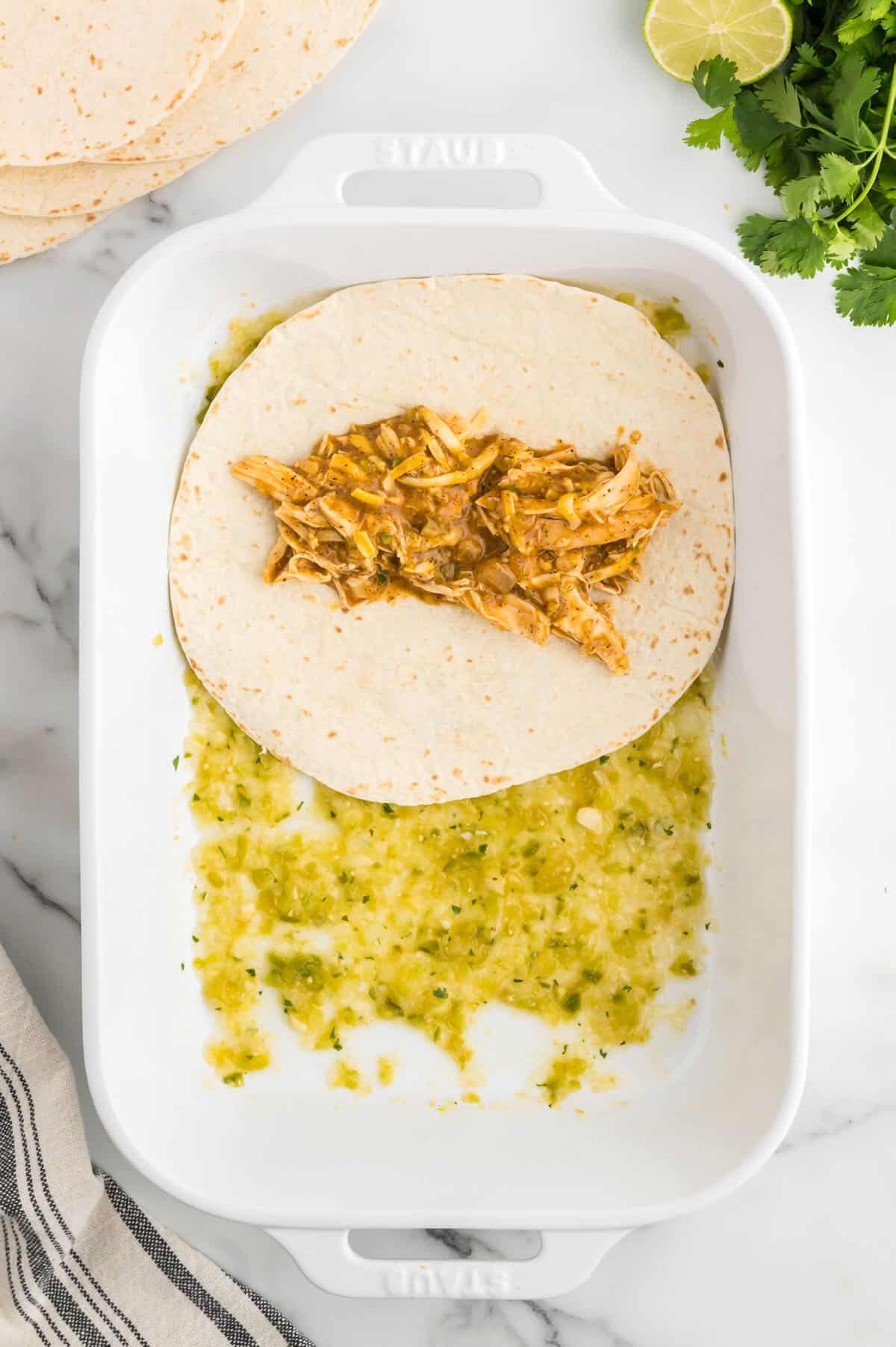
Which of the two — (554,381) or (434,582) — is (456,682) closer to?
(434,582)

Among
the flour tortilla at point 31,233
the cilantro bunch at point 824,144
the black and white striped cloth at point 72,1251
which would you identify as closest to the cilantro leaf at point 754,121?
the cilantro bunch at point 824,144

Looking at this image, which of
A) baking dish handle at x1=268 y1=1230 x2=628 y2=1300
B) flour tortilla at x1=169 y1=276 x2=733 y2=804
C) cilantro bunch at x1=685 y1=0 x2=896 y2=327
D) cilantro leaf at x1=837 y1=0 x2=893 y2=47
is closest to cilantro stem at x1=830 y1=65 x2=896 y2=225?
cilantro bunch at x1=685 y1=0 x2=896 y2=327

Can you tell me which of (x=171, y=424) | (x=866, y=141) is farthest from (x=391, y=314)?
(x=866, y=141)

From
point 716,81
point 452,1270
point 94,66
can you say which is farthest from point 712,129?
point 452,1270

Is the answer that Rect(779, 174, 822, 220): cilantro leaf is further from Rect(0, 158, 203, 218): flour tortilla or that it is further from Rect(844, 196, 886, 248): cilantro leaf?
Rect(0, 158, 203, 218): flour tortilla

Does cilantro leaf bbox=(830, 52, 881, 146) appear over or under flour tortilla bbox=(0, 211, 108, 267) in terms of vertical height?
over
